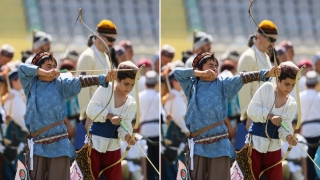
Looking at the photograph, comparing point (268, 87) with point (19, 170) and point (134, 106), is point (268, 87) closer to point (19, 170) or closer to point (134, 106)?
point (134, 106)

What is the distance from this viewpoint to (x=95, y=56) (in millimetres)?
8922

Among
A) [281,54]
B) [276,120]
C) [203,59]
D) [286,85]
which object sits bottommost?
[276,120]

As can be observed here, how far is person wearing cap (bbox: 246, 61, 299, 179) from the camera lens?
7.84m

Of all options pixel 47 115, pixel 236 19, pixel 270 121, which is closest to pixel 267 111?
pixel 270 121

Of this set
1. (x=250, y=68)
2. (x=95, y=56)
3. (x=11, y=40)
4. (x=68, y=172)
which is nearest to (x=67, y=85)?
(x=68, y=172)

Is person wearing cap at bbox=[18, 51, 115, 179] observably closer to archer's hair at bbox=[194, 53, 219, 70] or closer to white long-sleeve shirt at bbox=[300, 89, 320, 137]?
archer's hair at bbox=[194, 53, 219, 70]

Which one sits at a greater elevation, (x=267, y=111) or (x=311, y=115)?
(x=267, y=111)

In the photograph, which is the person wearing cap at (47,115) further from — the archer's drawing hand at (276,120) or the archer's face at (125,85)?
the archer's drawing hand at (276,120)

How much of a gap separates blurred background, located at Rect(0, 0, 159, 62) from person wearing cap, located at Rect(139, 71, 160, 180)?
10.5 meters

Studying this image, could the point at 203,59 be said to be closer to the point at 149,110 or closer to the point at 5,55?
the point at 149,110

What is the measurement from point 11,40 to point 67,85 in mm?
14386

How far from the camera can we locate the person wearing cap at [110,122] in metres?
7.94

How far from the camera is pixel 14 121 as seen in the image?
35.2 feet

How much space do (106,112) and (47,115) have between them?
0.64 metres
